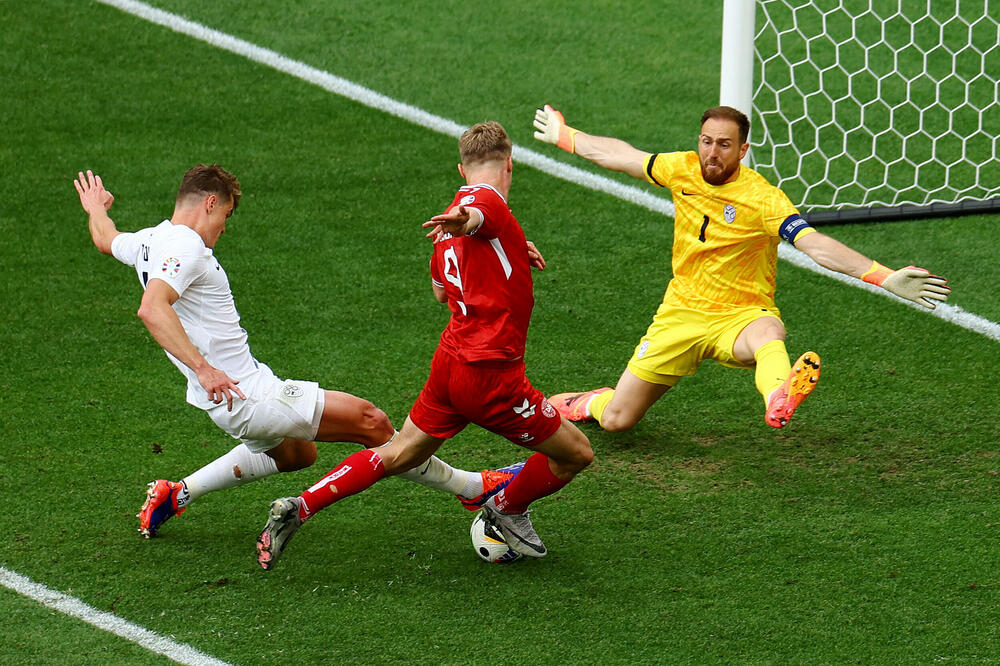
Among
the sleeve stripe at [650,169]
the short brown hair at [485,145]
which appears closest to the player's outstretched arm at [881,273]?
the sleeve stripe at [650,169]

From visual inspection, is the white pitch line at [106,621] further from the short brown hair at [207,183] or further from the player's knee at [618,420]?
the player's knee at [618,420]

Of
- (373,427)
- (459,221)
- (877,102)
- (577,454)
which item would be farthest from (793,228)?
(877,102)

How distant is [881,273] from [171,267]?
8.75ft

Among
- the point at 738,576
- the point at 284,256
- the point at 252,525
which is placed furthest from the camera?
the point at 284,256

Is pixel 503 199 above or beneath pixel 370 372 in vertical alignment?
above

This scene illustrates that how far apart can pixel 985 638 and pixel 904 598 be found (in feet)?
1.11

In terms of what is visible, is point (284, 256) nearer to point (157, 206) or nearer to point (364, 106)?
point (157, 206)

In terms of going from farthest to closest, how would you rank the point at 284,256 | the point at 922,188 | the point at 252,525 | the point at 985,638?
1. the point at 922,188
2. the point at 284,256
3. the point at 252,525
4. the point at 985,638

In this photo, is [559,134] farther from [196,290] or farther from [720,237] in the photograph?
[196,290]

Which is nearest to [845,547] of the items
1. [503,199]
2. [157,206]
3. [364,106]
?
[503,199]

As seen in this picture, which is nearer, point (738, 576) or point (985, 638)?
point (985, 638)

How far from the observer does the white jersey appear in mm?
4738

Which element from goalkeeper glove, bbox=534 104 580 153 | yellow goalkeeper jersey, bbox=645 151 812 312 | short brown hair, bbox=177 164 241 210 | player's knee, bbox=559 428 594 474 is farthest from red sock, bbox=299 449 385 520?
goalkeeper glove, bbox=534 104 580 153

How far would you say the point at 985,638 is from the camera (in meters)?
4.63
